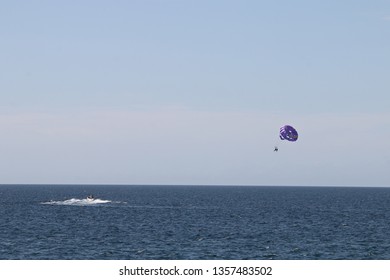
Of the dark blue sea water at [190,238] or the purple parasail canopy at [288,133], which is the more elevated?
the purple parasail canopy at [288,133]

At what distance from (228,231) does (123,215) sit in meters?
45.4

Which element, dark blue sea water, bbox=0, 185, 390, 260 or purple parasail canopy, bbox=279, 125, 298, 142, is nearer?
dark blue sea water, bbox=0, 185, 390, 260

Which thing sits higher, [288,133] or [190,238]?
[288,133]

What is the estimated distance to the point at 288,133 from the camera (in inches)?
3996

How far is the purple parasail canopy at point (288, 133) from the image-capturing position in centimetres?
9969

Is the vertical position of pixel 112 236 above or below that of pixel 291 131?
below

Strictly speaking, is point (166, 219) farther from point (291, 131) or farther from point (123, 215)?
point (291, 131)

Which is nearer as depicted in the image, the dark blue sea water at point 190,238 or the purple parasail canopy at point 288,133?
the dark blue sea water at point 190,238

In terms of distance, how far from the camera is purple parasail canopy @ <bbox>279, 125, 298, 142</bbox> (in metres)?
99.7

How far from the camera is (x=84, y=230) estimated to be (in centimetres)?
10762

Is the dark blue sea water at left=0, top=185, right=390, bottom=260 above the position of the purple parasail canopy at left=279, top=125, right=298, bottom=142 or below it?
below

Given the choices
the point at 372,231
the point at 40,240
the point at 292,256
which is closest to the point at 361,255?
the point at 292,256
